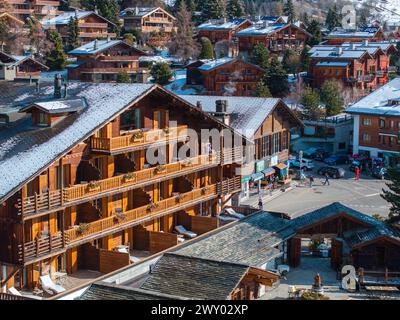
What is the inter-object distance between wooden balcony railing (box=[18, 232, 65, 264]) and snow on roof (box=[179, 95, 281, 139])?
2246cm

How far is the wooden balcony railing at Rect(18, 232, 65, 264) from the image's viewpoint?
2369 cm

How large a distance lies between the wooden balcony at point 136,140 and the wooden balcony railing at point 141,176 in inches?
41.4

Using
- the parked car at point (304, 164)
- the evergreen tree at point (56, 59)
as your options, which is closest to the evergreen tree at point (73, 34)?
the evergreen tree at point (56, 59)

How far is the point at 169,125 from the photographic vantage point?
31859 millimetres

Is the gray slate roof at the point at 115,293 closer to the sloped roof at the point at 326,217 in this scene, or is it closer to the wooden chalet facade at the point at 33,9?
the sloped roof at the point at 326,217

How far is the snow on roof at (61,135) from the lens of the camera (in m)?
23.6

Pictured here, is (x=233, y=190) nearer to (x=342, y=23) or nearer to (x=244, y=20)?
(x=244, y=20)

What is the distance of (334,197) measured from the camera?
158ft

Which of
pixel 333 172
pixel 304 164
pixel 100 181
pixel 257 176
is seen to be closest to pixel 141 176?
pixel 100 181

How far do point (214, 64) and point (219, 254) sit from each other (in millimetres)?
50401

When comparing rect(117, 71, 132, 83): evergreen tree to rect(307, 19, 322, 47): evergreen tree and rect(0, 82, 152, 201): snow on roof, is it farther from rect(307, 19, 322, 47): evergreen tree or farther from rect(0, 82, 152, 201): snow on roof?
rect(0, 82, 152, 201): snow on roof
